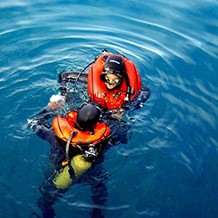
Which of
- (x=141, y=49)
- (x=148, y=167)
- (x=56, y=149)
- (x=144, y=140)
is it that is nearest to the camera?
(x=56, y=149)

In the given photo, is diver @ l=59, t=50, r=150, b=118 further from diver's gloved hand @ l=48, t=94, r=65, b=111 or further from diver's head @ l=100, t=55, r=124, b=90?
diver's gloved hand @ l=48, t=94, r=65, b=111

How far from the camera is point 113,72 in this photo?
21.1ft

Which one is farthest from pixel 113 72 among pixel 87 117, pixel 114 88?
pixel 87 117

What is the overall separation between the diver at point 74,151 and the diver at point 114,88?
4.45ft

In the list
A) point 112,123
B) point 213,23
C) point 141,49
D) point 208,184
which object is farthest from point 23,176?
point 213,23

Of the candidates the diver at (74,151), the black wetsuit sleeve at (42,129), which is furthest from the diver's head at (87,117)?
the black wetsuit sleeve at (42,129)

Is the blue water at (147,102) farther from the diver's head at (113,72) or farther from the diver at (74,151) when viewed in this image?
the diver's head at (113,72)

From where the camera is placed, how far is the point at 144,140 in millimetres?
6758

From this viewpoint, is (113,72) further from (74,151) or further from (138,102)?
(74,151)

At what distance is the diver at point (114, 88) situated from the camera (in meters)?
6.75

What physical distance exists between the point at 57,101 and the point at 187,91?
11.3ft

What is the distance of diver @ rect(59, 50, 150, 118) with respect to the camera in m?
6.75

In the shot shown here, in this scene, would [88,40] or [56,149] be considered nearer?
[56,149]

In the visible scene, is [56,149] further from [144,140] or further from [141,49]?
[141,49]
